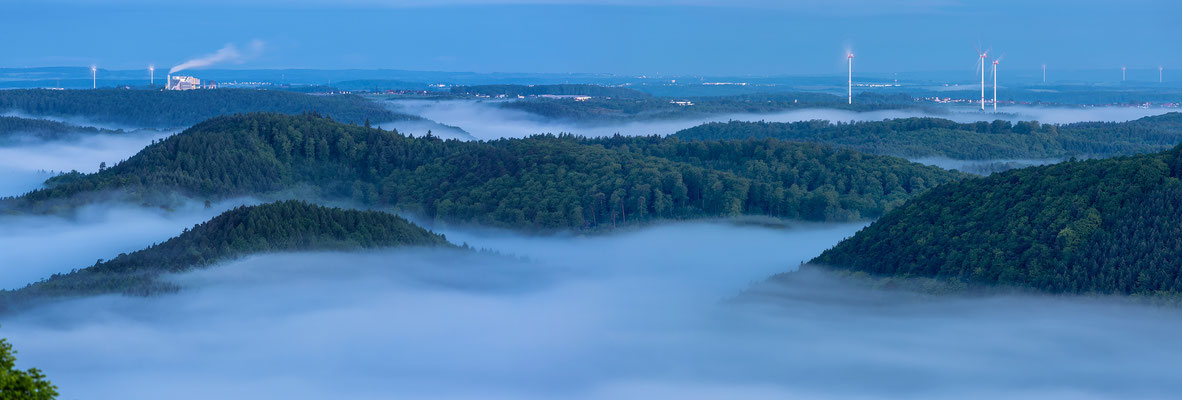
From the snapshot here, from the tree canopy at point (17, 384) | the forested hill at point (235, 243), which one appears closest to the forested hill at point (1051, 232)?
the forested hill at point (235, 243)

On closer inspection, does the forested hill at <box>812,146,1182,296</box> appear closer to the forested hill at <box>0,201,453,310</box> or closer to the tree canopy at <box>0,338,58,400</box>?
the forested hill at <box>0,201,453,310</box>

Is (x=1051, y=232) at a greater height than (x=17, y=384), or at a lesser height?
lesser

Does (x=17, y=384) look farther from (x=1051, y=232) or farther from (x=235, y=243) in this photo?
(x=235, y=243)

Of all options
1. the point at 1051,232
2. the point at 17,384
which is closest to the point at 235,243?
the point at 1051,232

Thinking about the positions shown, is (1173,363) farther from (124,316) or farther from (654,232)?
(654,232)

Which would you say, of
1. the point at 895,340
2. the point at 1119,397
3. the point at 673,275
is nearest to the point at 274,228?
the point at 673,275

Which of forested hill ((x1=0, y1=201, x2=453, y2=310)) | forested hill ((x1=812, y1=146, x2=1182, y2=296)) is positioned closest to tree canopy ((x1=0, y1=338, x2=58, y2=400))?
forested hill ((x1=812, y1=146, x2=1182, y2=296))
